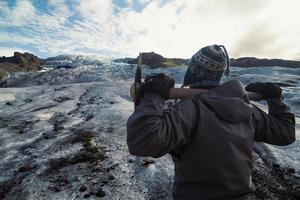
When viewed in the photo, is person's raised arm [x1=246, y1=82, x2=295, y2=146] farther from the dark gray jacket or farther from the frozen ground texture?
the frozen ground texture

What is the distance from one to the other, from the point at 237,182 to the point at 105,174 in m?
4.20

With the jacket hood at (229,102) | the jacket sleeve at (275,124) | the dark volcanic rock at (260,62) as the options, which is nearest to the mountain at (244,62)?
the dark volcanic rock at (260,62)

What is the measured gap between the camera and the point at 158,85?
2.55m

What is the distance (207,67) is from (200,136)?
0.80m

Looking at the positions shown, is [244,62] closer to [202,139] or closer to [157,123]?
[202,139]

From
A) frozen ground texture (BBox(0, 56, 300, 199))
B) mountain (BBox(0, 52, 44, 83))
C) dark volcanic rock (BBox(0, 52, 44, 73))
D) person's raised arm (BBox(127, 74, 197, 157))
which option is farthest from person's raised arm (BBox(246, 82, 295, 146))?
dark volcanic rock (BBox(0, 52, 44, 73))

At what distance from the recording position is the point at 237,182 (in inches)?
99.2

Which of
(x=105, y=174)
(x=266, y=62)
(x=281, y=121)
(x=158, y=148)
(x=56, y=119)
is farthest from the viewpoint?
(x=266, y=62)

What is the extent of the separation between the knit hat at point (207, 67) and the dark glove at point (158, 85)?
0.42 metres

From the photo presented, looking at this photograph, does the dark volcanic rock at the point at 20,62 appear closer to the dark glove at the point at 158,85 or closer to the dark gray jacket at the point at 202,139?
the dark glove at the point at 158,85

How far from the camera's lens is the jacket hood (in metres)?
2.54

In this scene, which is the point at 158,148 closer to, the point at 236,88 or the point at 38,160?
the point at 236,88

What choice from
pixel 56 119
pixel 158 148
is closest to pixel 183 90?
pixel 158 148

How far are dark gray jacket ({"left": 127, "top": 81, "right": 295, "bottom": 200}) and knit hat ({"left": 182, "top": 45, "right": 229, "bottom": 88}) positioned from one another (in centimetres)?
26
